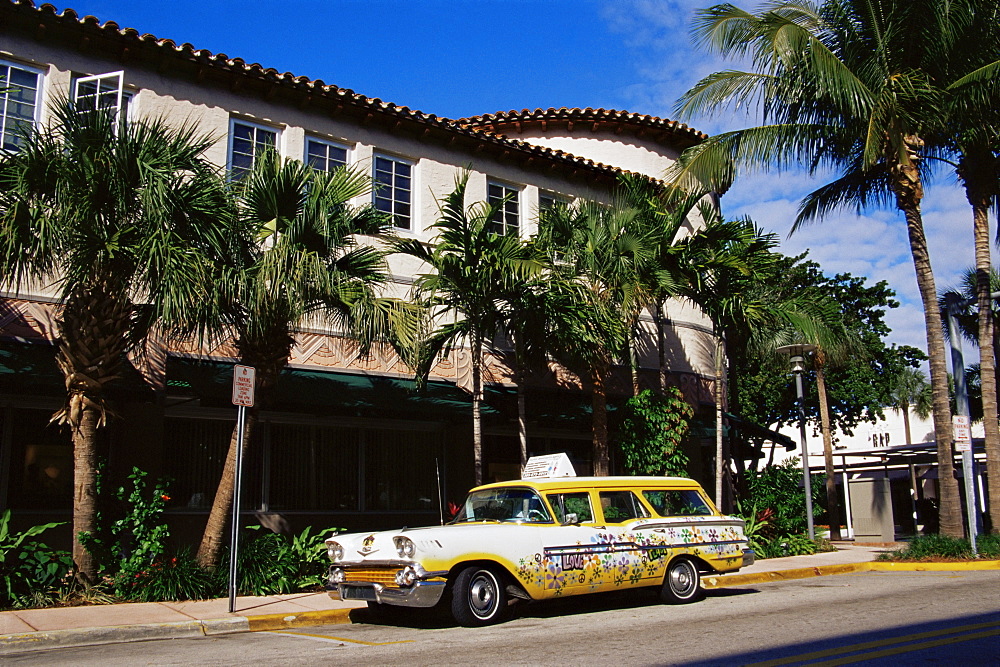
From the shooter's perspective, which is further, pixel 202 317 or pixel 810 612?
pixel 202 317

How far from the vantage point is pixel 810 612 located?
939cm

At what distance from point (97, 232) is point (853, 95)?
1231 centimetres

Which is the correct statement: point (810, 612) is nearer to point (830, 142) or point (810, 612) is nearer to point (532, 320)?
point (532, 320)

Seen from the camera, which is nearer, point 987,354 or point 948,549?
point 948,549

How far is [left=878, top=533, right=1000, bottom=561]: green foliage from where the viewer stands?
15.4m

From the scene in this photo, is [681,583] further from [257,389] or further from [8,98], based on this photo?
[8,98]

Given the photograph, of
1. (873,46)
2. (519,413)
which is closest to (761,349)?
(873,46)

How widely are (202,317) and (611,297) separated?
7.46 metres

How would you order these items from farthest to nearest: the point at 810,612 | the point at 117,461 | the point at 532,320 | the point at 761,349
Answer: the point at 761,349 → the point at 532,320 → the point at 117,461 → the point at 810,612

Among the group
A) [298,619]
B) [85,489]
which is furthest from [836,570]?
[85,489]

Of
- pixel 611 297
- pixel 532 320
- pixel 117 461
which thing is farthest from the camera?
pixel 611 297

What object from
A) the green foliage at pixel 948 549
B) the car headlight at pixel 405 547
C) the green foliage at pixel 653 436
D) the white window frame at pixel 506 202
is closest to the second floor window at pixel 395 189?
the white window frame at pixel 506 202

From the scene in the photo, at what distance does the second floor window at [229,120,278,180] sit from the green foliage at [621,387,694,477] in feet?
27.1

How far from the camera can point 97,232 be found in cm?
1026
